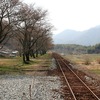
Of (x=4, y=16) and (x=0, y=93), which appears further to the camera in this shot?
(x=4, y=16)

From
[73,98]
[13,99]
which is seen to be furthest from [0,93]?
[73,98]

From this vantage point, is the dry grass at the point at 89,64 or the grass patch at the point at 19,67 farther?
the dry grass at the point at 89,64

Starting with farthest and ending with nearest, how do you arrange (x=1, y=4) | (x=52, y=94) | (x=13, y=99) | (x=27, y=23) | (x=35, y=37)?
(x=35, y=37)
(x=27, y=23)
(x=1, y=4)
(x=52, y=94)
(x=13, y=99)

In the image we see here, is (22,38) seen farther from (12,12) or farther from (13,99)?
(13,99)

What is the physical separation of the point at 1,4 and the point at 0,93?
2138 cm

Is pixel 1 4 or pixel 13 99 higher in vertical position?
pixel 1 4

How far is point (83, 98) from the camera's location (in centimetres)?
1511

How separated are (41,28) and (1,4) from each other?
28.5 m

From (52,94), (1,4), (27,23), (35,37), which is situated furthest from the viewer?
(35,37)

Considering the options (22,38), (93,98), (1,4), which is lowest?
(93,98)

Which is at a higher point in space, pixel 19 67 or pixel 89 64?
pixel 19 67

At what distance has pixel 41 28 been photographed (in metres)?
64.5

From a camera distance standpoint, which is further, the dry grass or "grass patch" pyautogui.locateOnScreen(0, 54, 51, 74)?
the dry grass

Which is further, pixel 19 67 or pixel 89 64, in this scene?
pixel 89 64
